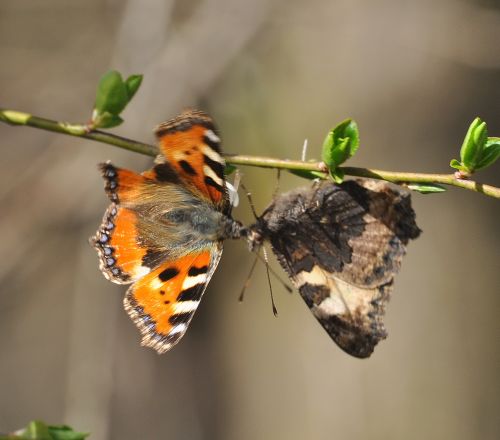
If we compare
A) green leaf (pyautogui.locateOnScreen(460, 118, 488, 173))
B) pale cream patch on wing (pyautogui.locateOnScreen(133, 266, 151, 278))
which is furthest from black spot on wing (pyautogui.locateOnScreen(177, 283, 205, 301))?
green leaf (pyautogui.locateOnScreen(460, 118, 488, 173))

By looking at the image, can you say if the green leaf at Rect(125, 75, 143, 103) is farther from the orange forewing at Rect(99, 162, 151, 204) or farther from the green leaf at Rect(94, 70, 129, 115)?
the orange forewing at Rect(99, 162, 151, 204)

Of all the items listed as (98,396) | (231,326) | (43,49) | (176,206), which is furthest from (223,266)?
(176,206)

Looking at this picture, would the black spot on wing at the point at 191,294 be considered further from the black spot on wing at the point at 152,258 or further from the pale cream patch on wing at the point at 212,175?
the pale cream patch on wing at the point at 212,175

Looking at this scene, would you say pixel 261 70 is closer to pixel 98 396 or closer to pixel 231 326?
pixel 231 326

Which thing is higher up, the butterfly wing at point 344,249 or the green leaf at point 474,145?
the green leaf at point 474,145

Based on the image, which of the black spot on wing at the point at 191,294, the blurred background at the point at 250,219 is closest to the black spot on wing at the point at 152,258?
the black spot on wing at the point at 191,294

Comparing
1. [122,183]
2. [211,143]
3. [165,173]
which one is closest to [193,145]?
[211,143]
